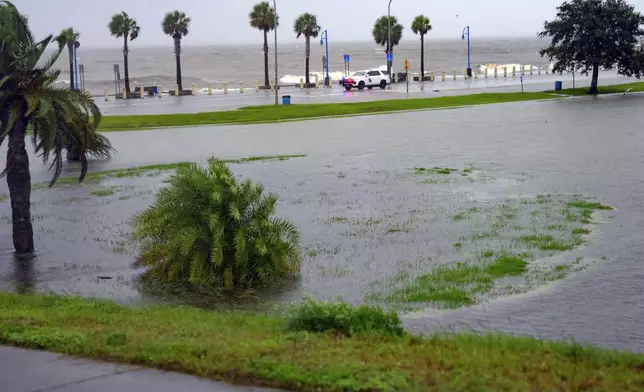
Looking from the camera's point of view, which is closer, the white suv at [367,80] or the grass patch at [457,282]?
the grass patch at [457,282]

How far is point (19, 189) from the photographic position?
52.7 feet

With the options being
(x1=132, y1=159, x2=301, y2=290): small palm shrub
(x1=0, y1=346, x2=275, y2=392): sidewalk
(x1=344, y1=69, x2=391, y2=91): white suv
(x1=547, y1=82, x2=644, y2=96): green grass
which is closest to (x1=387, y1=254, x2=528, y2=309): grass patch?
(x1=132, y1=159, x2=301, y2=290): small palm shrub

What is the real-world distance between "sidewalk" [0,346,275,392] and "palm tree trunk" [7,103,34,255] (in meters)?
8.90

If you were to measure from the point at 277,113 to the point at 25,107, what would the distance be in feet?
96.1

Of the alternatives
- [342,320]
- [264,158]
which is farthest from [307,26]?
[342,320]

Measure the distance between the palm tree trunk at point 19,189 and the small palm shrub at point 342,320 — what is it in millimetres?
9324

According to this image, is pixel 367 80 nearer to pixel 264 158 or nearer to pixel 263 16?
pixel 263 16

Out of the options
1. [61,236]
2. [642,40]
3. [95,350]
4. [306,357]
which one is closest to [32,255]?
[61,236]

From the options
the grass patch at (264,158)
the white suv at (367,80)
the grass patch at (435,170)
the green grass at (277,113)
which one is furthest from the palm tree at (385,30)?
the grass patch at (435,170)

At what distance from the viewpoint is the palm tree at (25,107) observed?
14.9 meters

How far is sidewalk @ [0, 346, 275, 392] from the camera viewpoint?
6.54 metres

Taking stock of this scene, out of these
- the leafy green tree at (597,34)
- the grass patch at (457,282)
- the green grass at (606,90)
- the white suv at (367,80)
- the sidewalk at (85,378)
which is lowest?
the grass patch at (457,282)

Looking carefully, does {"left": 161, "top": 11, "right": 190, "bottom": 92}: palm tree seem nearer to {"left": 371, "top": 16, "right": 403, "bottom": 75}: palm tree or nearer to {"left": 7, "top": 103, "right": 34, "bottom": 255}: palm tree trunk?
{"left": 371, "top": 16, "right": 403, "bottom": 75}: palm tree

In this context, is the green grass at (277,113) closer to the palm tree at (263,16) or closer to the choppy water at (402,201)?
the choppy water at (402,201)
